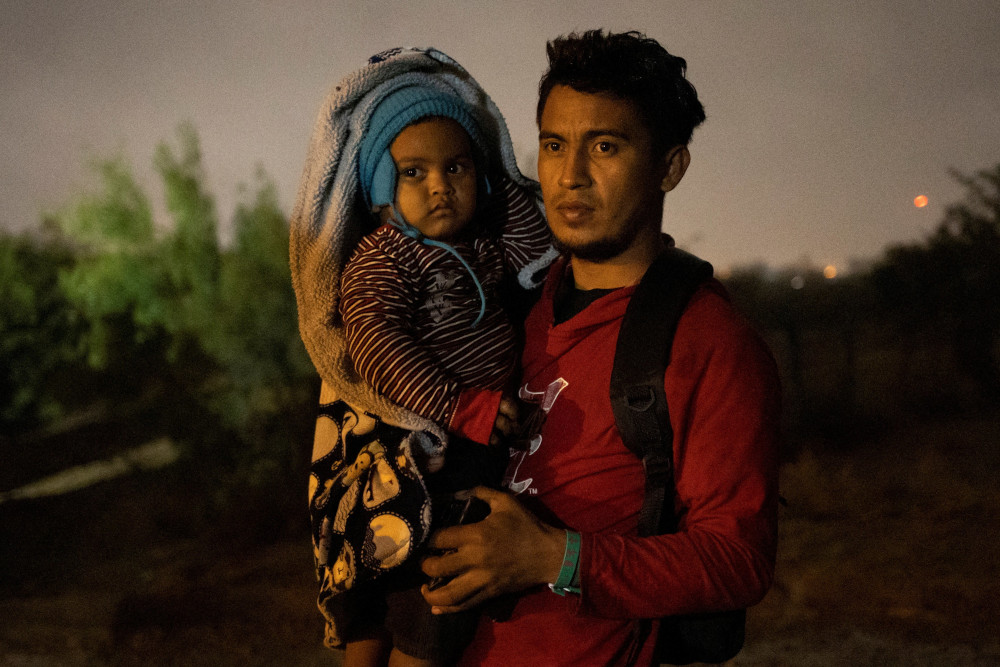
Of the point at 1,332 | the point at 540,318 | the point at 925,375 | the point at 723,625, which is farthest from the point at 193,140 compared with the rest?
the point at 925,375

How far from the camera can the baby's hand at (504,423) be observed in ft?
5.16

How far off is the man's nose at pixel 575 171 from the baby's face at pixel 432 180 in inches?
14.7

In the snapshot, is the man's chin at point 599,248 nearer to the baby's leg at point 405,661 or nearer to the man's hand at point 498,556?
the man's hand at point 498,556

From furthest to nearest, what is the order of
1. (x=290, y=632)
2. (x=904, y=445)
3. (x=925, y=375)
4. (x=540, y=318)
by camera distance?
1. (x=925, y=375)
2. (x=904, y=445)
3. (x=290, y=632)
4. (x=540, y=318)

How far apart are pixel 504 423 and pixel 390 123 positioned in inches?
33.2

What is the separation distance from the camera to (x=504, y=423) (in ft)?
5.16

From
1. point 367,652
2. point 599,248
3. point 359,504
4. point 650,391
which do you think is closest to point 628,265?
point 599,248

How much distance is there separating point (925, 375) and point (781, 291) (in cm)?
235

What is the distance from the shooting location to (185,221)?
28.7 feet

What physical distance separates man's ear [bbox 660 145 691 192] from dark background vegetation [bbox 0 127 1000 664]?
494 cm

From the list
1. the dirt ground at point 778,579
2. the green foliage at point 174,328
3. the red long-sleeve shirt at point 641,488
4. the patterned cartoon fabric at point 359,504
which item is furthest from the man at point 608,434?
the green foliage at point 174,328

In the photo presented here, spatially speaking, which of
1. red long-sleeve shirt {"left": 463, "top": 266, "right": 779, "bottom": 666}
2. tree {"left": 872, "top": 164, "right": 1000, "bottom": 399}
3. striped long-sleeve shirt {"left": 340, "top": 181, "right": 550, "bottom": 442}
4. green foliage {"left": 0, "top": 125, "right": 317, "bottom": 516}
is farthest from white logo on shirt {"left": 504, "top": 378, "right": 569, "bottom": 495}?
tree {"left": 872, "top": 164, "right": 1000, "bottom": 399}

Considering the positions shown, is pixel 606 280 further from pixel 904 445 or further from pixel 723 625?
pixel 904 445

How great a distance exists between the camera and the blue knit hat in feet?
6.06
